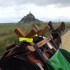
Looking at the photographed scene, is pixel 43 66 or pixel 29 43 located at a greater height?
pixel 29 43

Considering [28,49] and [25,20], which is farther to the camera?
[25,20]

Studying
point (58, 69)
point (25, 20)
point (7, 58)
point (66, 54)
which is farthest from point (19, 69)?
point (25, 20)

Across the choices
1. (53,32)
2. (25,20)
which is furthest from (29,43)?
(25,20)

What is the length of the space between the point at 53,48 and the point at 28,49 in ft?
2.45

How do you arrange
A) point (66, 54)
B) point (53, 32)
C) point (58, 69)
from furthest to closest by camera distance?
point (53, 32)
point (66, 54)
point (58, 69)

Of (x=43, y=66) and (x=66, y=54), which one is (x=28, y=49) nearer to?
(x=43, y=66)

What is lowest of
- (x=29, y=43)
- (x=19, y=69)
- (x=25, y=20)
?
(x=25, y=20)

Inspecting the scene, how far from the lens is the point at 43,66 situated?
3.37 metres

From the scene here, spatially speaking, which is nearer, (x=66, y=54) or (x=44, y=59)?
(x=44, y=59)

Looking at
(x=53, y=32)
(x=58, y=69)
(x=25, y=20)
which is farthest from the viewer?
(x=25, y=20)

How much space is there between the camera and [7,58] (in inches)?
132

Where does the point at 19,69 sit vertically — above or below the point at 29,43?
below

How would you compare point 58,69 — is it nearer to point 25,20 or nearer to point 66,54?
point 66,54

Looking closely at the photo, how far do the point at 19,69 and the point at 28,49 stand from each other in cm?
25
